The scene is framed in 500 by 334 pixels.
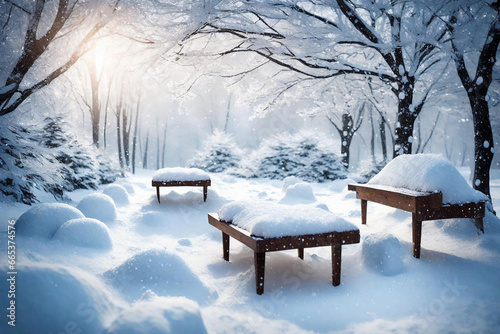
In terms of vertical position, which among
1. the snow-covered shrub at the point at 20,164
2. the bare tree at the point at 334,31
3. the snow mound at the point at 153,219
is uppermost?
the bare tree at the point at 334,31

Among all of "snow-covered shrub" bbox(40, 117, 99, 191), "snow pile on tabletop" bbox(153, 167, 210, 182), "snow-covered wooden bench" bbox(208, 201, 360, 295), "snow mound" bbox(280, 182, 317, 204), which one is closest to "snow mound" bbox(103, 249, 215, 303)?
"snow-covered wooden bench" bbox(208, 201, 360, 295)

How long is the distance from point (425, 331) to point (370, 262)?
1250mm

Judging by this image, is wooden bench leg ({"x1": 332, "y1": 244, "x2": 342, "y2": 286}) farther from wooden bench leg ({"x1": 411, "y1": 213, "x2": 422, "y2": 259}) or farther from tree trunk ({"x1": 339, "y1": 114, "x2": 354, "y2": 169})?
tree trunk ({"x1": 339, "y1": 114, "x2": 354, "y2": 169})

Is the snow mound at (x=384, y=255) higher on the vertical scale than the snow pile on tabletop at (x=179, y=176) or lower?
lower

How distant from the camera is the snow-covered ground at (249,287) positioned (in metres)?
2.27

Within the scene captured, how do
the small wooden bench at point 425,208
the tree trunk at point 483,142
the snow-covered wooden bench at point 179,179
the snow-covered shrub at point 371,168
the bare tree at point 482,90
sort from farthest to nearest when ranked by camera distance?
1. the snow-covered shrub at point 371,168
2. the snow-covered wooden bench at point 179,179
3. the tree trunk at point 483,142
4. the bare tree at point 482,90
5. the small wooden bench at point 425,208

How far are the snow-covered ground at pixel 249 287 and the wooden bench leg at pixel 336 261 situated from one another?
3.4 inches

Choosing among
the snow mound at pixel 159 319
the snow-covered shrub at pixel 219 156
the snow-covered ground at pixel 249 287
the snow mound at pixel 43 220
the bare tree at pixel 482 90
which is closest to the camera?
the snow mound at pixel 159 319

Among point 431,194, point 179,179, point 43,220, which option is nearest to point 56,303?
point 43,220

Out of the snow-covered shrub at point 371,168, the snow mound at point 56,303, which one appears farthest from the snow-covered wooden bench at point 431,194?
the snow-covered shrub at point 371,168

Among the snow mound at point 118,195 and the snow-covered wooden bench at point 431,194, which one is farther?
the snow mound at point 118,195

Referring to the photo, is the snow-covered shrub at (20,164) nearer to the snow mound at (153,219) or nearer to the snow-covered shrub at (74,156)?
the snow mound at (153,219)

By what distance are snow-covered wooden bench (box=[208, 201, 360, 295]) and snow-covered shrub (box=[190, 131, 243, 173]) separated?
1370cm

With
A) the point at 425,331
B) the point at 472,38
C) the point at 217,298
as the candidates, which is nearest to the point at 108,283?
the point at 217,298
